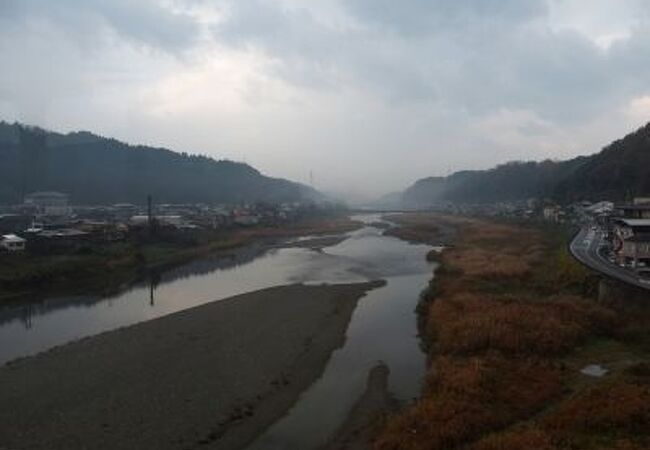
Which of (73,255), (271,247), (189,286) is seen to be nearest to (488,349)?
(189,286)

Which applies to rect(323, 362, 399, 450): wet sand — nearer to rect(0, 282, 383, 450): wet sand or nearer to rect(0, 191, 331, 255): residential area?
rect(0, 282, 383, 450): wet sand

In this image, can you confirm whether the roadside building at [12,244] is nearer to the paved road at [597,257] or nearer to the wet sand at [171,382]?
the wet sand at [171,382]

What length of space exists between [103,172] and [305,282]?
362 ft

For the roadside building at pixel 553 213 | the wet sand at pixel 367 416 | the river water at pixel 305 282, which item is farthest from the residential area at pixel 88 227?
the roadside building at pixel 553 213

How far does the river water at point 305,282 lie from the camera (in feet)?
54.4

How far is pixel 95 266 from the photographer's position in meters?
41.3

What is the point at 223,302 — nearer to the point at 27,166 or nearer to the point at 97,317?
the point at 97,317

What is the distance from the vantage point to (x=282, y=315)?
2762 centimetres

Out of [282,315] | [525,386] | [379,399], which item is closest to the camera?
[525,386]

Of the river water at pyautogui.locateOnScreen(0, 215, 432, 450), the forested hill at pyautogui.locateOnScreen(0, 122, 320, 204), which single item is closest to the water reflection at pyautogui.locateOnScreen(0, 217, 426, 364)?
the river water at pyautogui.locateOnScreen(0, 215, 432, 450)

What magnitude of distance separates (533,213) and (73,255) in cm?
6829

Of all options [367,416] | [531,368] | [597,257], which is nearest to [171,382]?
[367,416]

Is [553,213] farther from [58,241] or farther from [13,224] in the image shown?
[13,224]

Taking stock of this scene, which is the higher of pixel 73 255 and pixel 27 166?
pixel 27 166
